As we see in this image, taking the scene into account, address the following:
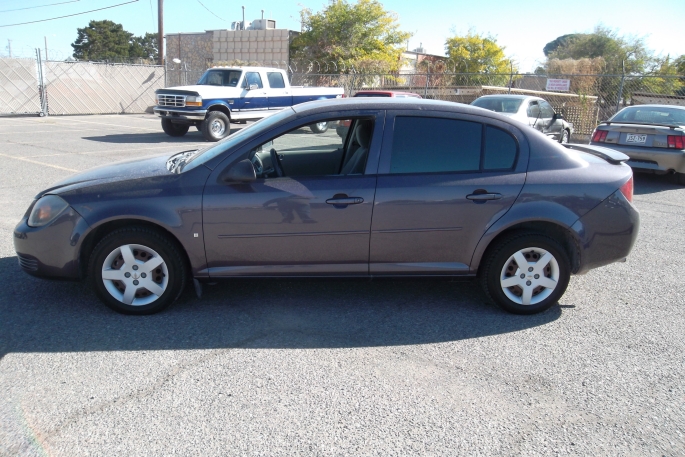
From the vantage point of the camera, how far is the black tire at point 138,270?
4113 millimetres

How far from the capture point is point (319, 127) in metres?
4.69

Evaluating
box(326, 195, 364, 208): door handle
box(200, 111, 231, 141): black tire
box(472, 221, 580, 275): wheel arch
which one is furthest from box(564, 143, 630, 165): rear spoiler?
box(200, 111, 231, 141): black tire

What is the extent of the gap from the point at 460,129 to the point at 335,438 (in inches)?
99.9

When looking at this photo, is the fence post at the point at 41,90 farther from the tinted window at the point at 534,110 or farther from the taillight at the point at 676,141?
the taillight at the point at 676,141

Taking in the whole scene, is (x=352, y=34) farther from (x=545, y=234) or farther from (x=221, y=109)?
(x=545, y=234)

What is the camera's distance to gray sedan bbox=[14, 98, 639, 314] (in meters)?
4.13

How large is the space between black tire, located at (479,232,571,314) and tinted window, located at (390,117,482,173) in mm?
682

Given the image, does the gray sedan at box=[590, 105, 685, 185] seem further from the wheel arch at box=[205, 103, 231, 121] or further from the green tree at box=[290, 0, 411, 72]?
the green tree at box=[290, 0, 411, 72]

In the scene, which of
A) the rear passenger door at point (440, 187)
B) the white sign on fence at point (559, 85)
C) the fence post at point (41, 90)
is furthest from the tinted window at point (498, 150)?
the fence post at point (41, 90)

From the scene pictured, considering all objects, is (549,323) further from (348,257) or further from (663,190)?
(663,190)

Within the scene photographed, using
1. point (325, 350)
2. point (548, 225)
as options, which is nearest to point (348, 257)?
point (325, 350)

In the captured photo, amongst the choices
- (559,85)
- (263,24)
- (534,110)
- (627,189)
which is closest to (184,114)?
(534,110)

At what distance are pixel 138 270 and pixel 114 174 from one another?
0.82 metres

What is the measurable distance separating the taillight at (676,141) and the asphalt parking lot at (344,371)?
5522 millimetres
